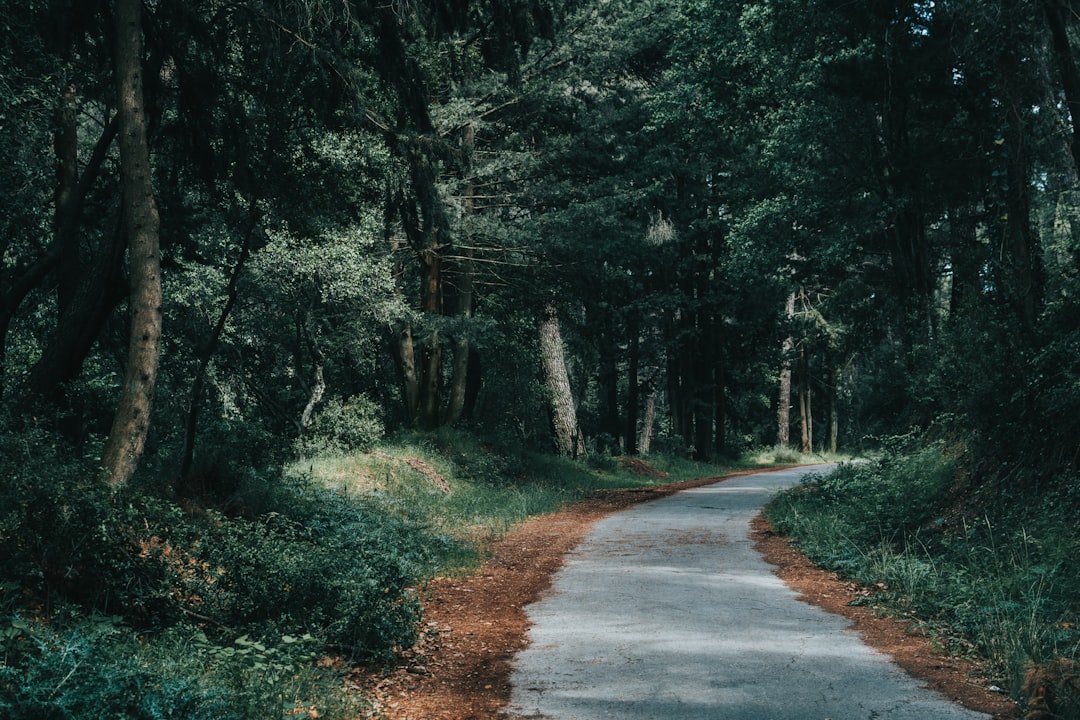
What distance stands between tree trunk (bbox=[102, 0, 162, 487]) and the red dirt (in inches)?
134

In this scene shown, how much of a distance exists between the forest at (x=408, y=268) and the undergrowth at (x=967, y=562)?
6 cm

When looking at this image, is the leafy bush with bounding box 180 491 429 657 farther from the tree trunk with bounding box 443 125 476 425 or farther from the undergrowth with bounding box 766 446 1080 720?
the tree trunk with bounding box 443 125 476 425

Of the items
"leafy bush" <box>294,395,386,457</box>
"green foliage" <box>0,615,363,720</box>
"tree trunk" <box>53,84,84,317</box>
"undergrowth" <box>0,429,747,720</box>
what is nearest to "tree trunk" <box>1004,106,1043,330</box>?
"undergrowth" <box>0,429,747,720</box>

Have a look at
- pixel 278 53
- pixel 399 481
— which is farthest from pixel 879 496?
pixel 278 53

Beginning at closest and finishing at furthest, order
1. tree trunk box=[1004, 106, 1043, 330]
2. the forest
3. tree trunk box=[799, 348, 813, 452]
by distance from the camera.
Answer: the forest, tree trunk box=[1004, 106, 1043, 330], tree trunk box=[799, 348, 813, 452]

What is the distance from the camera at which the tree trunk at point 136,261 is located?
9.14m

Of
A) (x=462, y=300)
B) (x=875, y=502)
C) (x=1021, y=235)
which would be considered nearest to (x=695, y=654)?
(x=875, y=502)

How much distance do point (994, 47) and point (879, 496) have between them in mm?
6829

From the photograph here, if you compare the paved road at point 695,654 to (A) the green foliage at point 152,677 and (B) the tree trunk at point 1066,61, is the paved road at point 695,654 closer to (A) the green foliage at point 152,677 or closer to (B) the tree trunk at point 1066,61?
(A) the green foliage at point 152,677

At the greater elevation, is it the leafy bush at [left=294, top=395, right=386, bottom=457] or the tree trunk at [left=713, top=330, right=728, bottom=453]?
the tree trunk at [left=713, top=330, right=728, bottom=453]

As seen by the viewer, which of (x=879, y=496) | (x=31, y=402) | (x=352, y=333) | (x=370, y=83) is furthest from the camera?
(x=352, y=333)

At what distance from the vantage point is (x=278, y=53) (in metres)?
10.7

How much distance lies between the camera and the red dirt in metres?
6.11

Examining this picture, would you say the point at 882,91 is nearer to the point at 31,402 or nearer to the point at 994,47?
the point at 994,47
